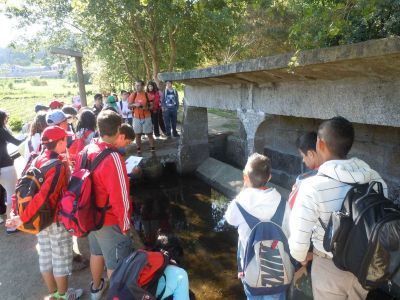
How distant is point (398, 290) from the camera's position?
12.1 ft

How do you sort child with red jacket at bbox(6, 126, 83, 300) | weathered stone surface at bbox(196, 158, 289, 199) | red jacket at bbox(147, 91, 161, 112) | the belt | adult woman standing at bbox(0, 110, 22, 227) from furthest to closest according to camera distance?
red jacket at bbox(147, 91, 161, 112), weathered stone surface at bbox(196, 158, 289, 199), adult woman standing at bbox(0, 110, 22, 227), child with red jacket at bbox(6, 126, 83, 300), the belt

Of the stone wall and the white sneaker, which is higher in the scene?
the stone wall

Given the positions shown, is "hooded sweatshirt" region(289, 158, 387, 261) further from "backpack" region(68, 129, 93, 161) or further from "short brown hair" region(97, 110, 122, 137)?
"backpack" region(68, 129, 93, 161)

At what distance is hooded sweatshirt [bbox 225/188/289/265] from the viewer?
2.34 metres

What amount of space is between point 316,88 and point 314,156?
74.6 inches

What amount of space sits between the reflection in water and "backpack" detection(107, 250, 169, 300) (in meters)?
1.90

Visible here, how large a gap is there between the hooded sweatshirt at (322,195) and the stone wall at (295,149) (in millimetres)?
3406

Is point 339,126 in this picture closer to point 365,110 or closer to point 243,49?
point 365,110

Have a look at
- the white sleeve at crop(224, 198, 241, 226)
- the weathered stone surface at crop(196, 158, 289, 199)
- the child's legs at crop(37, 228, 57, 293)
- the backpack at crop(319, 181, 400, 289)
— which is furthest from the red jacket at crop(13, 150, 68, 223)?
the weathered stone surface at crop(196, 158, 289, 199)

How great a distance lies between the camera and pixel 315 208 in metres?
1.94

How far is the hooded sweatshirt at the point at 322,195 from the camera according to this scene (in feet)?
6.23

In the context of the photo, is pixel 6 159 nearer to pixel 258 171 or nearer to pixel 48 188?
pixel 48 188

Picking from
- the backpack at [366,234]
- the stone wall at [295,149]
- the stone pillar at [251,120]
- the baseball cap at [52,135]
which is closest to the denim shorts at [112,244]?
the baseball cap at [52,135]

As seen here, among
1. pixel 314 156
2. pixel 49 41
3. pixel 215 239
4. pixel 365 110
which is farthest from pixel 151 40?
pixel 314 156
